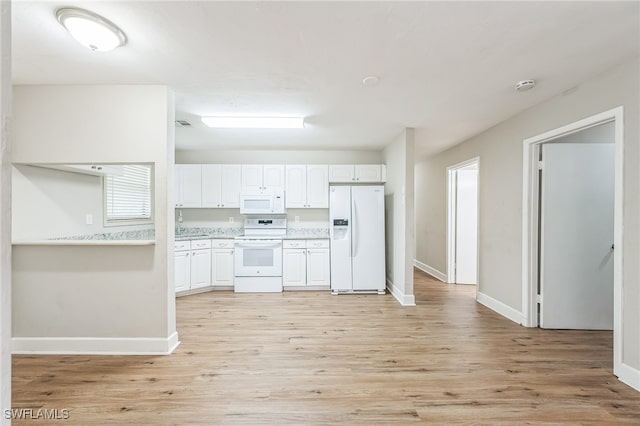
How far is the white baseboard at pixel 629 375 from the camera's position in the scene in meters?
2.05

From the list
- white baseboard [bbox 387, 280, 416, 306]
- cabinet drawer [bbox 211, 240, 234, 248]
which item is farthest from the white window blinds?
white baseboard [bbox 387, 280, 416, 306]

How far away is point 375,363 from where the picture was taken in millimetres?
2400

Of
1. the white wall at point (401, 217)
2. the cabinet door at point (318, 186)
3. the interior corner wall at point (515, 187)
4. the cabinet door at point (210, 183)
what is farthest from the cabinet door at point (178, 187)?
the interior corner wall at point (515, 187)

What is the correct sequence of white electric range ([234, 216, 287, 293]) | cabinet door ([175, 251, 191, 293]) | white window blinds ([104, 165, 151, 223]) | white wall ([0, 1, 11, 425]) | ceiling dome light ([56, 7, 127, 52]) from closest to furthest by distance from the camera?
white wall ([0, 1, 11, 425]), ceiling dome light ([56, 7, 127, 52]), white window blinds ([104, 165, 151, 223]), cabinet door ([175, 251, 191, 293]), white electric range ([234, 216, 287, 293])

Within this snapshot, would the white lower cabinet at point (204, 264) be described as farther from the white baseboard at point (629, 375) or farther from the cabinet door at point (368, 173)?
the white baseboard at point (629, 375)

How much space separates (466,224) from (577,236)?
Result: 2.04 metres

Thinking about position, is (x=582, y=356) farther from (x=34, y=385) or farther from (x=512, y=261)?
(x=34, y=385)

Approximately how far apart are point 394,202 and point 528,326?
2.26m

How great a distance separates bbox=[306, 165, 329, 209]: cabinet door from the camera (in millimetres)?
4922

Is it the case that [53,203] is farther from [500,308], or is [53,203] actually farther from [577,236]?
[577,236]

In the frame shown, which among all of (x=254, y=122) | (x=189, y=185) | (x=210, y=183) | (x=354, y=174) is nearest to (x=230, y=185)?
(x=210, y=183)

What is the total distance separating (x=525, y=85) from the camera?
2.49m

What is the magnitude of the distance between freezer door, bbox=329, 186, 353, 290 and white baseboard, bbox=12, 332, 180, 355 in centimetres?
259

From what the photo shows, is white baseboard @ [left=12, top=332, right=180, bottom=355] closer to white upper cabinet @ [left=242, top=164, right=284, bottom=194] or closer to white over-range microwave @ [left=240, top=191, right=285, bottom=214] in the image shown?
white over-range microwave @ [left=240, top=191, right=285, bottom=214]
